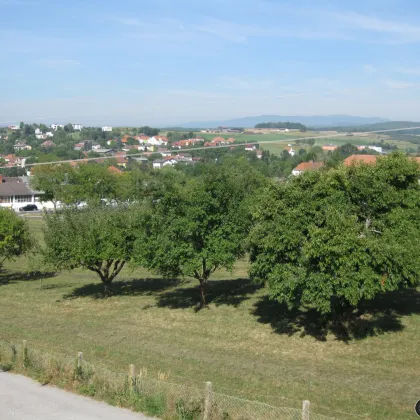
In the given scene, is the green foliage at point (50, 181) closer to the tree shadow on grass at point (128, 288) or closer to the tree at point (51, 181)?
the tree at point (51, 181)

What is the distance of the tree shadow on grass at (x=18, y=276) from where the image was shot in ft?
113

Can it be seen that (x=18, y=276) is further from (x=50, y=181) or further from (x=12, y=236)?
(x=50, y=181)

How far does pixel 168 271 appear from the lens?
25312mm

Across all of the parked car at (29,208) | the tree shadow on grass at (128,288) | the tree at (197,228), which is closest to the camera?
the tree at (197,228)

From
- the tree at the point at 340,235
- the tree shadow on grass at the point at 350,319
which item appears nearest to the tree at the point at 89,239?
the tree shadow on grass at the point at 350,319

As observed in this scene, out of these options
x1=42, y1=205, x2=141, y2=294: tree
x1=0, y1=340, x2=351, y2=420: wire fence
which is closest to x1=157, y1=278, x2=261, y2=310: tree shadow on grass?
x1=42, y1=205, x2=141, y2=294: tree

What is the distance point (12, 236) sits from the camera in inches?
1261

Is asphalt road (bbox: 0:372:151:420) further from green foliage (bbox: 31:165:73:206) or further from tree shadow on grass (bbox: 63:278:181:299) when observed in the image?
green foliage (bbox: 31:165:73:206)

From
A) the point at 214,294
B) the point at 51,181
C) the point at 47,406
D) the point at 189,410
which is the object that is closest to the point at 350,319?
the point at 214,294

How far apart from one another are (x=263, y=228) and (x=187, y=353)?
5511mm

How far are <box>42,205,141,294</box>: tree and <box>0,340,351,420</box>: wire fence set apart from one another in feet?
43.8

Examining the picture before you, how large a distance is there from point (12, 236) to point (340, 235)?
2096 cm

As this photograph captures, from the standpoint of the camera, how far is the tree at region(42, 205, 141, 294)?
2720 cm

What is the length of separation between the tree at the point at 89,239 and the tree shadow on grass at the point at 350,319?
754cm
